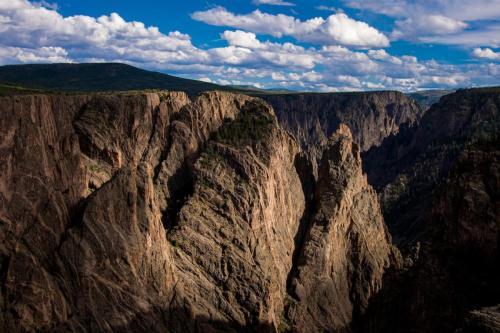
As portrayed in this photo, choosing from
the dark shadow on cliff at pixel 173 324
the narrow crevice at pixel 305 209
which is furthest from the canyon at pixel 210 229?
the narrow crevice at pixel 305 209

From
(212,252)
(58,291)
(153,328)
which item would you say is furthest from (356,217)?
(58,291)

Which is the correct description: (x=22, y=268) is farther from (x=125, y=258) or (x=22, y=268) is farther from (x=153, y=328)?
(x=153, y=328)

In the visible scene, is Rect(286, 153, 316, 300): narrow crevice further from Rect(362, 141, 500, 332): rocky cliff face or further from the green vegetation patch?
Rect(362, 141, 500, 332): rocky cliff face

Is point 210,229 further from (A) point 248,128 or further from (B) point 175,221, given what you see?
(A) point 248,128

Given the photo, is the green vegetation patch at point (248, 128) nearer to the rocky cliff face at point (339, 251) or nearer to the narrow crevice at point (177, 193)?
the narrow crevice at point (177, 193)

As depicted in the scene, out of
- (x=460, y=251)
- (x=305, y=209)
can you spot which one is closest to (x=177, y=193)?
(x=305, y=209)

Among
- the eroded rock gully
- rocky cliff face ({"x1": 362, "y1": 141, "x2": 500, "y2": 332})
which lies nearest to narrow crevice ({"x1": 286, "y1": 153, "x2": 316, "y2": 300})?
the eroded rock gully
